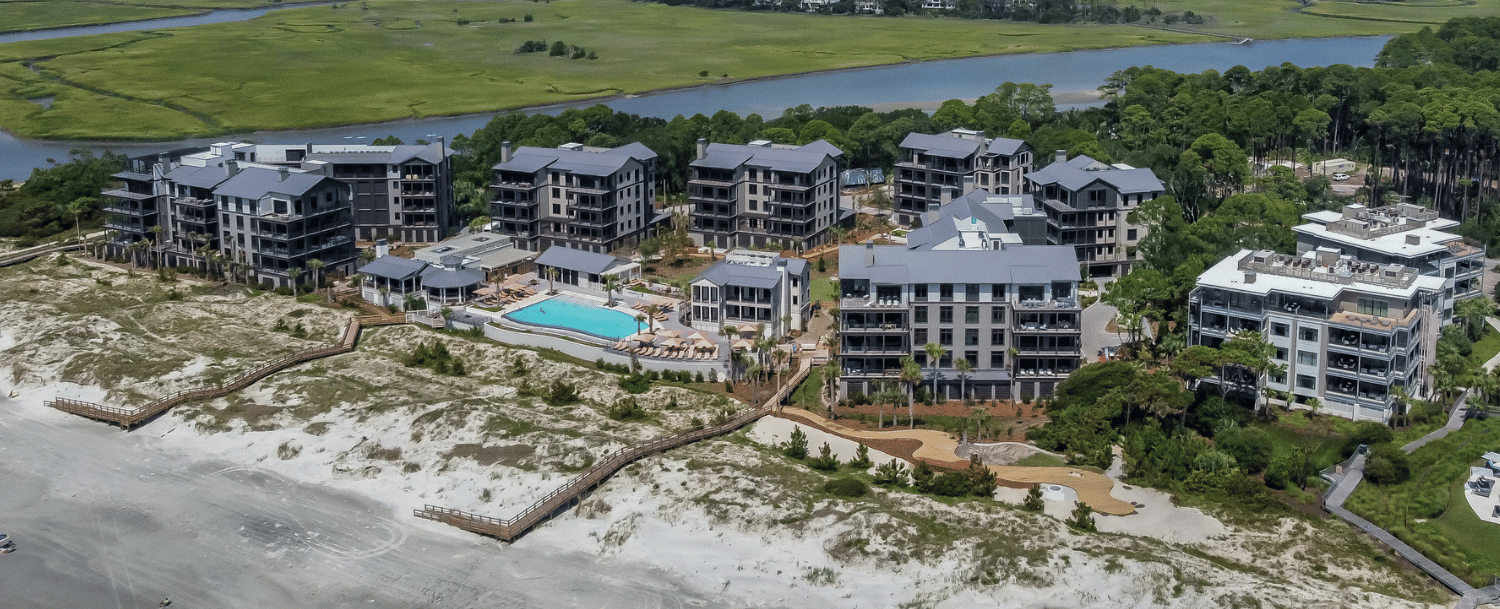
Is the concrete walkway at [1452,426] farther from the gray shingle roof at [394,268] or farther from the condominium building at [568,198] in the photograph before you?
the gray shingle roof at [394,268]

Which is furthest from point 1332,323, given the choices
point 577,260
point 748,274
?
point 577,260

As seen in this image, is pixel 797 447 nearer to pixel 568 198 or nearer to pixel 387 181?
pixel 568 198

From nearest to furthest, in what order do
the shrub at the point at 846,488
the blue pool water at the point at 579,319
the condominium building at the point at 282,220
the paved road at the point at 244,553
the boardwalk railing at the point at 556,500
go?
the paved road at the point at 244,553, the boardwalk railing at the point at 556,500, the shrub at the point at 846,488, the blue pool water at the point at 579,319, the condominium building at the point at 282,220

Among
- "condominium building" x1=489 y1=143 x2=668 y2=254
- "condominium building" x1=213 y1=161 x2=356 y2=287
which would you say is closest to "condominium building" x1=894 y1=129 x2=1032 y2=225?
"condominium building" x1=489 y1=143 x2=668 y2=254

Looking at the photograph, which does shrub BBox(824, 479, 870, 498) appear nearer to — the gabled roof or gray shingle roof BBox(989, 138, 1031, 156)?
the gabled roof

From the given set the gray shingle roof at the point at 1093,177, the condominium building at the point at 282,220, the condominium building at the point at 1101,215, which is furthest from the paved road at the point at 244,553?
the gray shingle roof at the point at 1093,177
